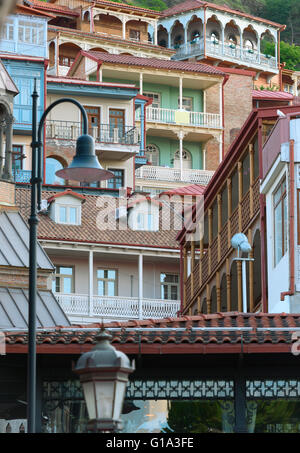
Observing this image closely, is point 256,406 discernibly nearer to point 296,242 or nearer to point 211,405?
point 211,405

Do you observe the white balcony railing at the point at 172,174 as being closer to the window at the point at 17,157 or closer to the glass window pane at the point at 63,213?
the window at the point at 17,157

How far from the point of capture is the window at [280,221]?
2912 centimetres

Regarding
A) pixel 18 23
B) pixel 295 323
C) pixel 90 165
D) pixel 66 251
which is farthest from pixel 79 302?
pixel 90 165

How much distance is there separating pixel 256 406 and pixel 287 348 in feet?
3.61

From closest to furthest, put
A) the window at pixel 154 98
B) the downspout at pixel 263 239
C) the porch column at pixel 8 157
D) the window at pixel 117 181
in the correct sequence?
the porch column at pixel 8 157
the downspout at pixel 263 239
the window at pixel 117 181
the window at pixel 154 98

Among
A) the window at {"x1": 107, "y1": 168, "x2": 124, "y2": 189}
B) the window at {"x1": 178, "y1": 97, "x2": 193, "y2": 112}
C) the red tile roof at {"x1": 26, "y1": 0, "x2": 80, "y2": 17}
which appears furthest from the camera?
the red tile roof at {"x1": 26, "y1": 0, "x2": 80, "y2": 17}

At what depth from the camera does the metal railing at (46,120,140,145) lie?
65312mm

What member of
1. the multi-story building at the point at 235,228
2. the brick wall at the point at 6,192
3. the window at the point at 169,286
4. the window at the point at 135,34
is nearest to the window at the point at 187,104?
the window at the point at 135,34

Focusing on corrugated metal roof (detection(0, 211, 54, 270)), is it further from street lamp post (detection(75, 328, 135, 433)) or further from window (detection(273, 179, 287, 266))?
street lamp post (detection(75, 328, 135, 433))

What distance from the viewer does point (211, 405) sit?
20000mm

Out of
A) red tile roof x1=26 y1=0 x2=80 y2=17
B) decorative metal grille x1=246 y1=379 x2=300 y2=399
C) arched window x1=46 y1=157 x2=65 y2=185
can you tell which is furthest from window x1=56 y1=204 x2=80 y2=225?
red tile roof x1=26 y1=0 x2=80 y2=17

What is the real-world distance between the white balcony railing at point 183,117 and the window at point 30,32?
7614mm

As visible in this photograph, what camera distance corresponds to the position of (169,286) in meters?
55.1

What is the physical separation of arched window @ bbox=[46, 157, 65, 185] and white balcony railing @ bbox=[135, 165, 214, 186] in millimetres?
7546
